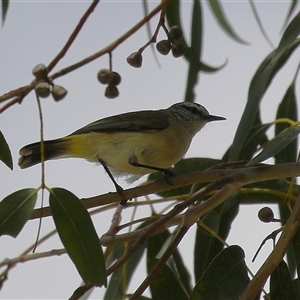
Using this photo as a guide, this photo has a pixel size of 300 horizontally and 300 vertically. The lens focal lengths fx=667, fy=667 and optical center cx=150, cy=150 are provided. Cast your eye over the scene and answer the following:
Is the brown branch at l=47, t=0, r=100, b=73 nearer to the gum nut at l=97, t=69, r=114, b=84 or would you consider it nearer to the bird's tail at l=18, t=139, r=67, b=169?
the gum nut at l=97, t=69, r=114, b=84

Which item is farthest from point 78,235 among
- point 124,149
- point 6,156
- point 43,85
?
point 124,149

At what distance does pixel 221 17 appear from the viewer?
102 inches

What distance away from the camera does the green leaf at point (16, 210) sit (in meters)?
1.62

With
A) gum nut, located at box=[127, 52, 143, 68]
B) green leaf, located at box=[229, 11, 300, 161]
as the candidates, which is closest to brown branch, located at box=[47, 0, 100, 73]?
gum nut, located at box=[127, 52, 143, 68]

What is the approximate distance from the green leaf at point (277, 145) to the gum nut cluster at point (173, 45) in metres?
0.36

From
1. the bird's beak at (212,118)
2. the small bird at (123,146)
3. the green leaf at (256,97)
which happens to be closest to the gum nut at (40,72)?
the green leaf at (256,97)

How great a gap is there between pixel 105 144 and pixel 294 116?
0.73 m

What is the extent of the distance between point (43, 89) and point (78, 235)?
536mm

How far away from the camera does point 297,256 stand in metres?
1.89

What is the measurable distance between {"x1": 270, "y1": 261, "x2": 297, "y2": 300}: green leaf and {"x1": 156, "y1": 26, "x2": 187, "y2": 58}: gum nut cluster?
666 mm

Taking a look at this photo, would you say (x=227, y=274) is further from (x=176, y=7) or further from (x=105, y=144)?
(x=176, y=7)

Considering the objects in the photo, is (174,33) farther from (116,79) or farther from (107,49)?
(107,49)

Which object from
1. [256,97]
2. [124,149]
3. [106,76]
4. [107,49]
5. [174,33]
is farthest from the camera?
[124,149]

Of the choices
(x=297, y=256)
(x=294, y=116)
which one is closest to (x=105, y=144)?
(x=294, y=116)
